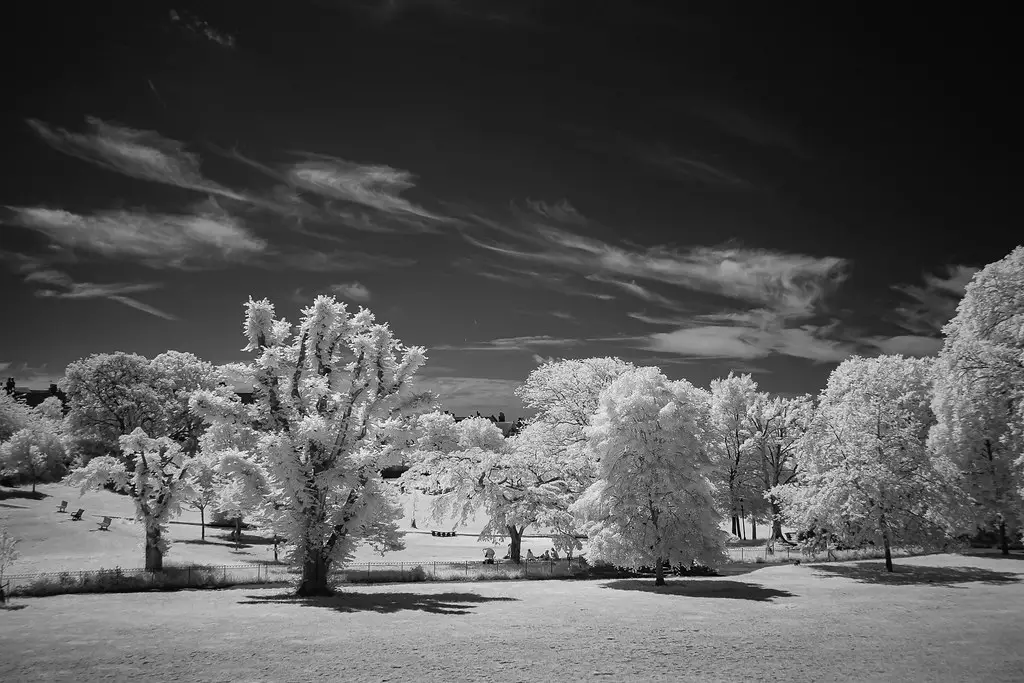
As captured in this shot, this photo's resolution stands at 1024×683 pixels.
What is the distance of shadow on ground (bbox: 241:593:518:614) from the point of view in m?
23.3

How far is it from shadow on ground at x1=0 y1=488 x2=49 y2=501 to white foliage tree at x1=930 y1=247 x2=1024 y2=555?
2905 inches

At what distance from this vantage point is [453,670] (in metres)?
14.0

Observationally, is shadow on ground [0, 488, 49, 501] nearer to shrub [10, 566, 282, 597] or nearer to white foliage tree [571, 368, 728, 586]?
shrub [10, 566, 282, 597]

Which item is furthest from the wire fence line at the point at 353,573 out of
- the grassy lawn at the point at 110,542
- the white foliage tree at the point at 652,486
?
the white foliage tree at the point at 652,486

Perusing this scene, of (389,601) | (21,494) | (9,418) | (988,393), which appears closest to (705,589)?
(389,601)

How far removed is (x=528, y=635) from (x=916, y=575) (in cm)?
2682

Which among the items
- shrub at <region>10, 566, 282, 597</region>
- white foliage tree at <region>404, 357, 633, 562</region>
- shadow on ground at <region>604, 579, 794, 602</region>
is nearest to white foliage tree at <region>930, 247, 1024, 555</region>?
shadow on ground at <region>604, 579, 794, 602</region>

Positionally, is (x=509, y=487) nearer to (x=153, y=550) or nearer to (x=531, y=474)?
(x=531, y=474)

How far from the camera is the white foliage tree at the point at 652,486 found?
31.4 m

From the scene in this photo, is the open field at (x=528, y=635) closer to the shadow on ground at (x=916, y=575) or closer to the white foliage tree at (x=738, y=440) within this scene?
the shadow on ground at (x=916, y=575)

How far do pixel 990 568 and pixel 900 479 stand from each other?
24.3 feet

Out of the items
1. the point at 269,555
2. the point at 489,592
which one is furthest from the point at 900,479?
the point at 269,555

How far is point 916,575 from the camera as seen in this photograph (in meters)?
33.7

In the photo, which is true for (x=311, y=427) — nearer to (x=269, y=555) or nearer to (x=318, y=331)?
(x=318, y=331)
